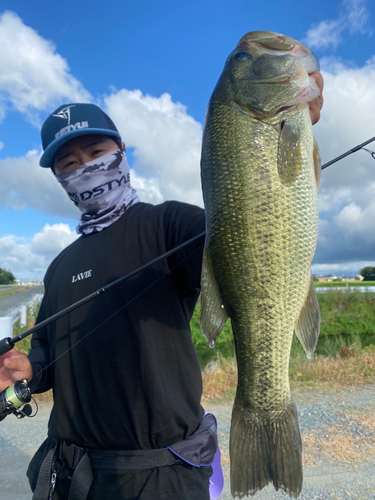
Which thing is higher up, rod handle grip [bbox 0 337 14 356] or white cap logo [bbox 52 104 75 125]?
white cap logo [bbox 52 104 75 125]

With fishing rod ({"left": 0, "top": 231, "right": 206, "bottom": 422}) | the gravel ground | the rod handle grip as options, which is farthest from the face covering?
the gravel ground

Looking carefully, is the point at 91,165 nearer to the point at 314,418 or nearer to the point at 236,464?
the point at 236,464

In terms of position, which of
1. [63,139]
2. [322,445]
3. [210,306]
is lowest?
[322,445]

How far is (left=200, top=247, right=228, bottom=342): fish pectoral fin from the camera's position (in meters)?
1.57

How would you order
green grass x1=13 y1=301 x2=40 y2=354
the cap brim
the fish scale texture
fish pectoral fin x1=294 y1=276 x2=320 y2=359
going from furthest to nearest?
green grass x1=13 y1=301 x2=40 y2=354 < the cap brim < fish pectoral fin x1=294 y1=276 x2=320 y2=359 < the fish scale texture

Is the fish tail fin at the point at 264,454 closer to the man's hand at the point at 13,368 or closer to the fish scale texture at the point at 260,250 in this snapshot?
the fish scale texture at the point at 260,250

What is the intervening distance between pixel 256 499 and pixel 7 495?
2297mm

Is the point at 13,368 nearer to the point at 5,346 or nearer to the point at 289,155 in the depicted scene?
the point at 5,346

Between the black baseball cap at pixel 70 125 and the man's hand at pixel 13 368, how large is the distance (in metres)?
1.30

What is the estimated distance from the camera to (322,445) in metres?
4.31

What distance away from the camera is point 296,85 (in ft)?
5.31

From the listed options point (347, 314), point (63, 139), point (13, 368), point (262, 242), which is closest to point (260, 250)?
point (262, 242)

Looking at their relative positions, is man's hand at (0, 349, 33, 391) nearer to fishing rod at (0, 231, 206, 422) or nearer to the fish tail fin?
fishing rod at (0, 231, 206, 422)

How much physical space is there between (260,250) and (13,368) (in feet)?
5.60
